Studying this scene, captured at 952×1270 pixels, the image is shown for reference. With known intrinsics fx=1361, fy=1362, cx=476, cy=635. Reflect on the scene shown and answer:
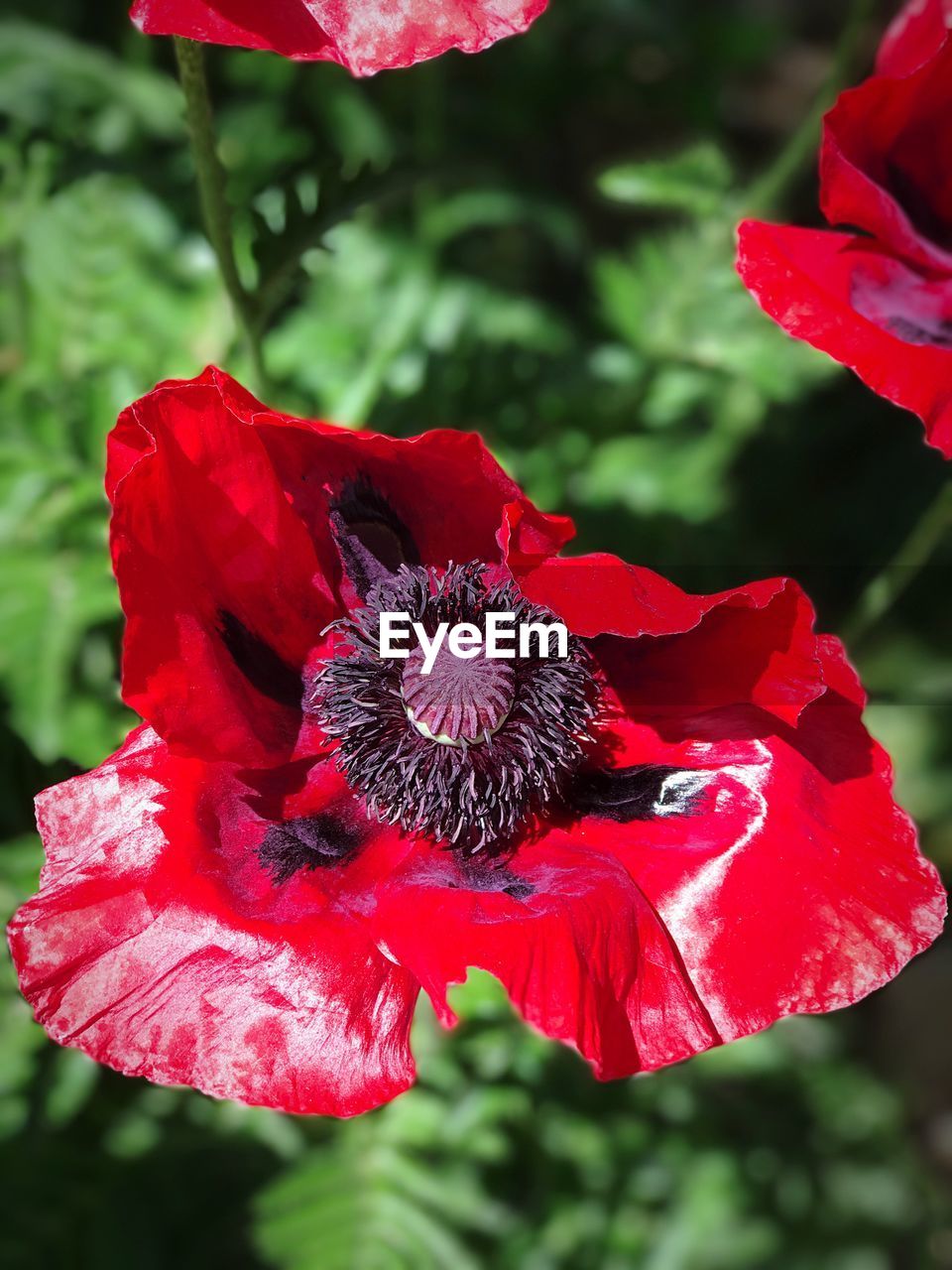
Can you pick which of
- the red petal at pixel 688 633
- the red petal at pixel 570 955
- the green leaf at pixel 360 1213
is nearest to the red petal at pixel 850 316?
the red petal at pixel 688 633

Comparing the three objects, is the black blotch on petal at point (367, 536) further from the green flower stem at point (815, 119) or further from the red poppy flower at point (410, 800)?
the green flower stem at point (815, 119)

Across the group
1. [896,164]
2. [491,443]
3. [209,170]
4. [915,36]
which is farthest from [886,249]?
[491,443]

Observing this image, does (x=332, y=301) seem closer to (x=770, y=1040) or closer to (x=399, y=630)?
(x=399, y=630)

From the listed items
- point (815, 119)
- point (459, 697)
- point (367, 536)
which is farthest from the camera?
point (815, 119)

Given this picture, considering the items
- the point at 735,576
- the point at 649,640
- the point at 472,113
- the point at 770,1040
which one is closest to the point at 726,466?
the point at 735,576

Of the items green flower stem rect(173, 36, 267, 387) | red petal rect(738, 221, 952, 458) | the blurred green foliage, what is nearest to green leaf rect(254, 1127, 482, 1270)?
the blurred green foliage

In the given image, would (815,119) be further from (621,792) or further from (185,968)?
(185,968)
